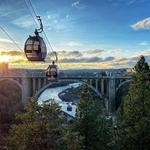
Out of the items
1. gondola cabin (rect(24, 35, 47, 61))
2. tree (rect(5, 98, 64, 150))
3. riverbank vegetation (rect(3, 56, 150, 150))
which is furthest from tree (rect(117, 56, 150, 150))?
gondola cabin (rect(24, 35, 47, 61))

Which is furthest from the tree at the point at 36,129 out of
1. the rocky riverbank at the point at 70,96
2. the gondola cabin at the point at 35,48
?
the rocky riverbank at the point at 70,96

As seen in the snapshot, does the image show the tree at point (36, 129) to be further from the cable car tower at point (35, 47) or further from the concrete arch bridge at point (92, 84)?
the concrete arch bridge at point (92, 84)

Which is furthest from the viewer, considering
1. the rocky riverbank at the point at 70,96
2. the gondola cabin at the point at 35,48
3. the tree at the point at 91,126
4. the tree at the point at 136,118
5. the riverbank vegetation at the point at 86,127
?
the rocky riverbank at the point at 70,96

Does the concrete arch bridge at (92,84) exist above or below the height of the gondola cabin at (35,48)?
below

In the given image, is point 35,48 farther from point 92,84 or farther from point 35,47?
point 92,84

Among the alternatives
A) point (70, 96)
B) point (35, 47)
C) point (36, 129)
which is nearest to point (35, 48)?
point (35, 47)

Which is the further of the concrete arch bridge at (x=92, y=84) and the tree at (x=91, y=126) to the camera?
the concrete arch bridge at (x=92, y=84)

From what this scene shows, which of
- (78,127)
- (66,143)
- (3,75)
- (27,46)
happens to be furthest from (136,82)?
(3,75)

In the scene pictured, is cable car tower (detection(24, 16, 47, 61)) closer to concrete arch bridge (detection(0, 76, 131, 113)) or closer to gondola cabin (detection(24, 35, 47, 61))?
gondola cabin (detection(24, 35, 47, 61))
